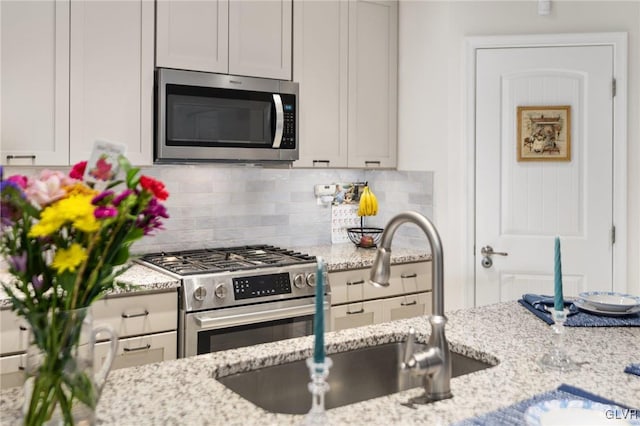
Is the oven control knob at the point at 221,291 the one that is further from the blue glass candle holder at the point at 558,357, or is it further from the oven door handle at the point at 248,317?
the blue glass candle holder at the point at 558,357

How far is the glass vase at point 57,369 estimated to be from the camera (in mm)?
1039

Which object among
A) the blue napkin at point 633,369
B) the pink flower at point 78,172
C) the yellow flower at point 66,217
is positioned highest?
the pink flower at point 78,172

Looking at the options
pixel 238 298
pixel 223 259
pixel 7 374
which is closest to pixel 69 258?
pixel 7 374

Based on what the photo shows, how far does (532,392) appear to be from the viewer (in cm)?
140

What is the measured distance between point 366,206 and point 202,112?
132 cm

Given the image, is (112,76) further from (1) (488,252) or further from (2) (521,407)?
(2) (521,407)

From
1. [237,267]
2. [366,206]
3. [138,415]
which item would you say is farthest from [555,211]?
[138,415]

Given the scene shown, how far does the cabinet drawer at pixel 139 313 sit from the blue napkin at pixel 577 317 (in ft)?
4.88

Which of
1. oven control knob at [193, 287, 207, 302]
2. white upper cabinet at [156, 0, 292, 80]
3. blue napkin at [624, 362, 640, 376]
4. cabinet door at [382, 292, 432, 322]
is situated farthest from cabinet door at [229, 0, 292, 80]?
blue napkin at [624, 362, 640, 376]

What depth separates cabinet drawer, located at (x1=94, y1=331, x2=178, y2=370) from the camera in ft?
8.39

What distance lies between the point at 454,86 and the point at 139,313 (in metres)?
2.23

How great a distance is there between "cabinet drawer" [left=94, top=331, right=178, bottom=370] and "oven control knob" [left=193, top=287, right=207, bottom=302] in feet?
0.59

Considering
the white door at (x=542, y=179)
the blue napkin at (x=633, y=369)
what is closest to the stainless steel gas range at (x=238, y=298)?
the white door at (x=542, y=179)

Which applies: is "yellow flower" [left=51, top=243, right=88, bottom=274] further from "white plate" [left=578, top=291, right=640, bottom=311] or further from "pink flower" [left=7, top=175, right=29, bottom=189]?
"white plate" [left=578, top=291, right=640, bottom=311]
